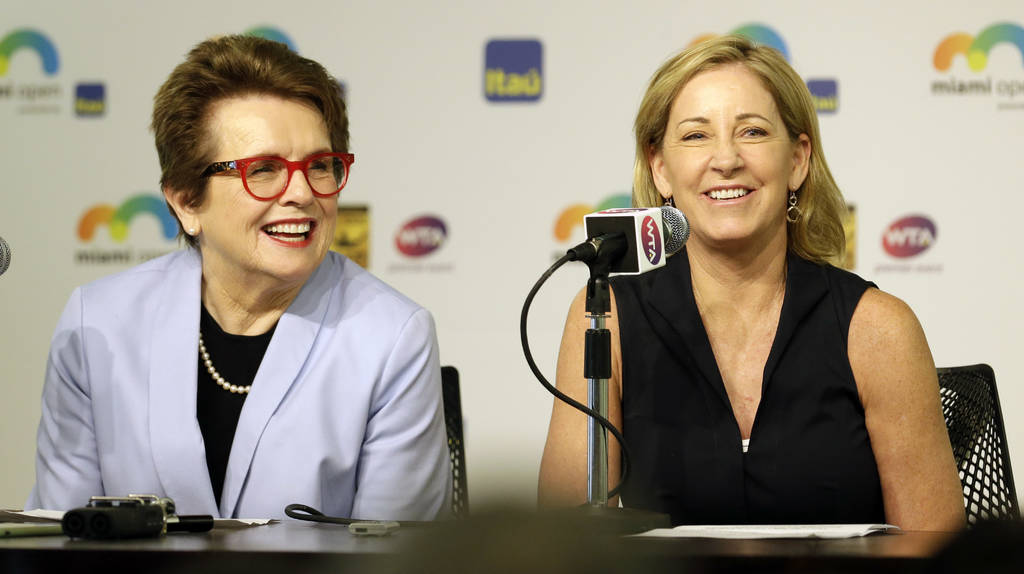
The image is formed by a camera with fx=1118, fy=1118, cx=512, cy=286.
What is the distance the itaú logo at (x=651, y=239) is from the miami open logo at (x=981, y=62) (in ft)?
7.92

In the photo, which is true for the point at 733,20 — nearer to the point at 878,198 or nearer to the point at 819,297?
the point at 878,198

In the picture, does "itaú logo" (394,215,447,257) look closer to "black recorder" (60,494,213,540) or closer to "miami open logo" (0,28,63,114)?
"miami open logo" (0,28,63,114)

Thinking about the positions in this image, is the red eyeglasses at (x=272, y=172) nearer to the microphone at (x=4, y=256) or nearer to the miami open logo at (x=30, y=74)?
the microphone at (x=4, y=256)

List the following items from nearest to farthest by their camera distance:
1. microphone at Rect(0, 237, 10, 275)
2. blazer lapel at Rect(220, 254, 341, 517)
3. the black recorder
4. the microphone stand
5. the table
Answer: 1. the table
2. the black recorder
3. the microphone stand
4. microphone at Rect(0, 237, 10, 275)
5. blazer lapel at Rect(220, 254, 341, 517)

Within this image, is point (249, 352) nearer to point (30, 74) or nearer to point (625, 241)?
point (625, 241)

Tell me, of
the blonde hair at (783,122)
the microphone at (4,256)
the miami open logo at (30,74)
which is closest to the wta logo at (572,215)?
the blonde hair at (783,122)

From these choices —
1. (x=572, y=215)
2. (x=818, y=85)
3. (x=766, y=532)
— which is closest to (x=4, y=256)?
(x=766, y=532)

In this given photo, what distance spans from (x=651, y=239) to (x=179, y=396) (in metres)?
1.02

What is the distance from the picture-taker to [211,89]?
2174 mm

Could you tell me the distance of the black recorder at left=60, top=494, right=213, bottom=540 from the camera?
1363mm

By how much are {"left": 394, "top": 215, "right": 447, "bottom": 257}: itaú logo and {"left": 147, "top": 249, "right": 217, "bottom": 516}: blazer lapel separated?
4.97 feet

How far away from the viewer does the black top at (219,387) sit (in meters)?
2.12

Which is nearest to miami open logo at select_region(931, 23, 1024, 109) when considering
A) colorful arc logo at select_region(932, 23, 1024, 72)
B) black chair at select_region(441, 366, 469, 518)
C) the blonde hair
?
colorful arc logo at select_region(932, 23, 1024, 72)

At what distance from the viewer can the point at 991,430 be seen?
2.26 metres
